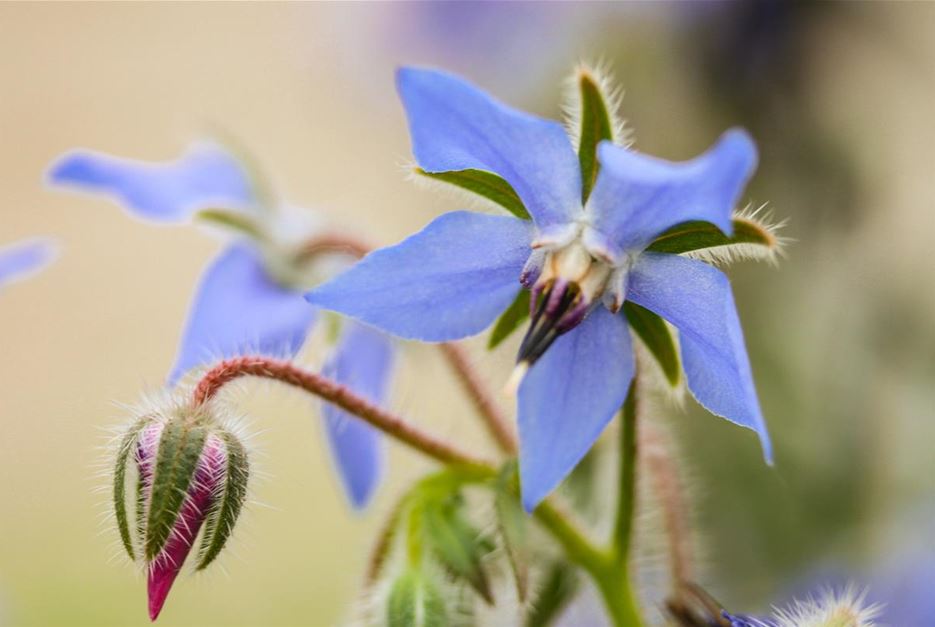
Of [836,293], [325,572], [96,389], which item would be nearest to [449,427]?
[836,293]

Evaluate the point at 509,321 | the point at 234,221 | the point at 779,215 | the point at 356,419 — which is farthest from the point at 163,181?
the point at 779,215

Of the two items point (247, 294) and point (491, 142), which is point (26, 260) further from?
point (491, 142)

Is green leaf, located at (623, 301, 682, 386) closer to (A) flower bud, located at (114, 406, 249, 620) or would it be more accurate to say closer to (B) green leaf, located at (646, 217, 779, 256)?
(B) green leaf, located at (646, 217, 779, 256)

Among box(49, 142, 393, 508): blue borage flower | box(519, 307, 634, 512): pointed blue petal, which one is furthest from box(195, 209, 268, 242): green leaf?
box(519, 307, 634, 512): pointed blue petal

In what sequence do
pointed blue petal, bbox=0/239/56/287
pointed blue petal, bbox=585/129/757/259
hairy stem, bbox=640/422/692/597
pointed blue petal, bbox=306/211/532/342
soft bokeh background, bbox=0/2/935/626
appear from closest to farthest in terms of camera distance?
1. pointed blue petal, bbox=585/129/757/259
2. pointed blue petal, bbox=306/211/532/342
3. hairy stem, bbox=640/422/692/597
4. pointed blue petal, bbox=0/239/56/287
5. soft bokeh background, bbox=0/2/935/626

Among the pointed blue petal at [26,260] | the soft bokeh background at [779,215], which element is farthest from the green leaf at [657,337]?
the pointed blue petal at [26,260]

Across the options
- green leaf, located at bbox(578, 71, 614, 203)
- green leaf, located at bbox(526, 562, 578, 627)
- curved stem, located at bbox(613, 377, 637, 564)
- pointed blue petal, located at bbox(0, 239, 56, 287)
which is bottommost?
green leaf, located at bbox(526, 562, 578, 627)
